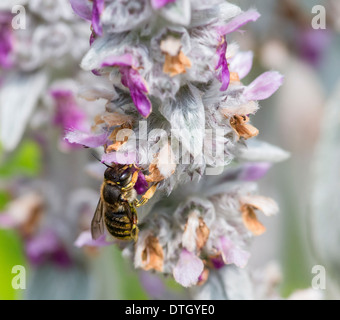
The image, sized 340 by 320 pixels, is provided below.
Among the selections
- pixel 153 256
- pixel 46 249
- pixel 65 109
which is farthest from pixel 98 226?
pixel 46 249

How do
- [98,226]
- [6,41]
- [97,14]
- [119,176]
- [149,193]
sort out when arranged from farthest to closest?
[6,41] < [98,226] < [119,176] < [149,193] < [97,14]

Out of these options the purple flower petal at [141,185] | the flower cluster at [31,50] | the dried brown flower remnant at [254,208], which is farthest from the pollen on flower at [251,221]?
the flower cluster at [31,50]

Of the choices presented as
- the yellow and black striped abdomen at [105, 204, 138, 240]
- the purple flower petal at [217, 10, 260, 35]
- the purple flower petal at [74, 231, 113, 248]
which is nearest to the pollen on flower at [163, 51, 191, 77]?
the purple flower petal at [217, 10, 260, 35]

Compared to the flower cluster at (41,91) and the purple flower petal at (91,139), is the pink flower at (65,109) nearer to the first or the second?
the flower cluster at (41,91)

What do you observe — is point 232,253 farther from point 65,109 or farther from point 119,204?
point 65,109

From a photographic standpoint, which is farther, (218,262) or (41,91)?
(41,91)

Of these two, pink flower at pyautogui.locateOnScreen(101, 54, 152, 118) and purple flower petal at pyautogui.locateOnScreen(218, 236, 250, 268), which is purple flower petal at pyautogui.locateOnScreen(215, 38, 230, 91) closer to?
pink flower at pyautogui.locateOnScreen(101, 54, 152, 118)
